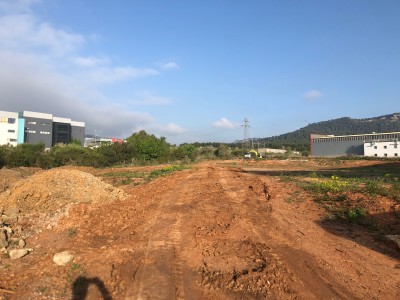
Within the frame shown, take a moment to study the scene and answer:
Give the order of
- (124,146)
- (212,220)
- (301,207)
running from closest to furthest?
(212,220)
(301,207)
(124,146)

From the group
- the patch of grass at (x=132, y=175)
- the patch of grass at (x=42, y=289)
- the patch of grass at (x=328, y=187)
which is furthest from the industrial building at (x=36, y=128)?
the patch of grass at (x=42, y=289)

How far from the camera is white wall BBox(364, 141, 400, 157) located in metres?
65.6

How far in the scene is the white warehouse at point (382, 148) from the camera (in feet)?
216

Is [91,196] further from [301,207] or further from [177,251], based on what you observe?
[301,207]

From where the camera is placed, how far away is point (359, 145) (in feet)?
244

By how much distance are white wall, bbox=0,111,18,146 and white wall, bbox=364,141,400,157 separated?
80.1m

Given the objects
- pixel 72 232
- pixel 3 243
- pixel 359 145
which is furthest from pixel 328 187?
pixel 359 145

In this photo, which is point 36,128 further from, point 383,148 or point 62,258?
point 62,258

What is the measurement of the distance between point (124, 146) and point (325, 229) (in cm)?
3799

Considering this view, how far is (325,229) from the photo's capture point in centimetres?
874

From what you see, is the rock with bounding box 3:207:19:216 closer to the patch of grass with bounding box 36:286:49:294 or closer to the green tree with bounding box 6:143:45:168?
the patch of grass with bounding box 36:286:49:294

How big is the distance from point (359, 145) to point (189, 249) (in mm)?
75997

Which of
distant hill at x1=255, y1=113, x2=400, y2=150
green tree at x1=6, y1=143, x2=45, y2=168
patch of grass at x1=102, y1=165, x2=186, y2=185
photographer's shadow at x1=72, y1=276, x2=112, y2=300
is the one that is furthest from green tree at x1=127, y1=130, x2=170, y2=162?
distant hill at x1=255, y1=113, x2=400, y2=150

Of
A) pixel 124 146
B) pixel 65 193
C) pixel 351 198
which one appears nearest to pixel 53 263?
pixel 65 193
